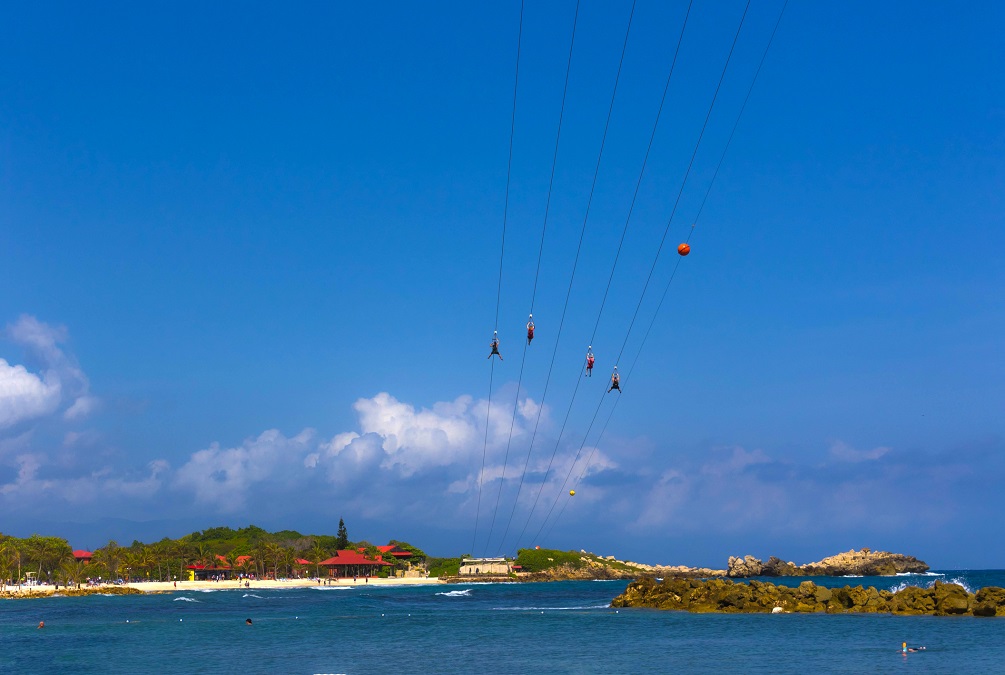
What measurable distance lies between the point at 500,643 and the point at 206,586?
4484 inches

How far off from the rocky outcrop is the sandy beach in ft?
303

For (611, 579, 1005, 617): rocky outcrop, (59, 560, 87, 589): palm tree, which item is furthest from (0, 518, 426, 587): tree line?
(611, 579, 1005, 617): rocky outcrop

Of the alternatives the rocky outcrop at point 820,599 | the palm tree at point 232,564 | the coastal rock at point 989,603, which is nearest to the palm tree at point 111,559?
the palm tree at point 232,564

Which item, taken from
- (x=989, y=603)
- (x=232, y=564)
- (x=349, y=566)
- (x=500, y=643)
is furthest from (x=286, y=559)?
(x=989, y=603)

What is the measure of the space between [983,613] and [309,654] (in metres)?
48.9

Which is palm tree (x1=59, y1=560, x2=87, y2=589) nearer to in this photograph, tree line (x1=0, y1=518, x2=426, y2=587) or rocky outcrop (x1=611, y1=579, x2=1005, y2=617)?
tree line (x1=0, y1=518, x2=426, y2=587)

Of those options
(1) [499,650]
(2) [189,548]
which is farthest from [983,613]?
→ (2) [189,548]

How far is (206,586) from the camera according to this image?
155625 millimetres

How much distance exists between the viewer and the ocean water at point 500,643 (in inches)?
1762

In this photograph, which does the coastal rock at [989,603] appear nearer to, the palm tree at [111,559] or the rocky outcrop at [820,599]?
the rocky outcrop at [820,599]

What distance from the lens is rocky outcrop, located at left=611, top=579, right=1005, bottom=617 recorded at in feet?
222

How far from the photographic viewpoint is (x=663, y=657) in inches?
1863

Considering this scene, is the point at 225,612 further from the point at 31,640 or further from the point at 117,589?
the point at 117,589

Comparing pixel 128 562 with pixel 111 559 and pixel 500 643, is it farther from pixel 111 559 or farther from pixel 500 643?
pixel 500 643
